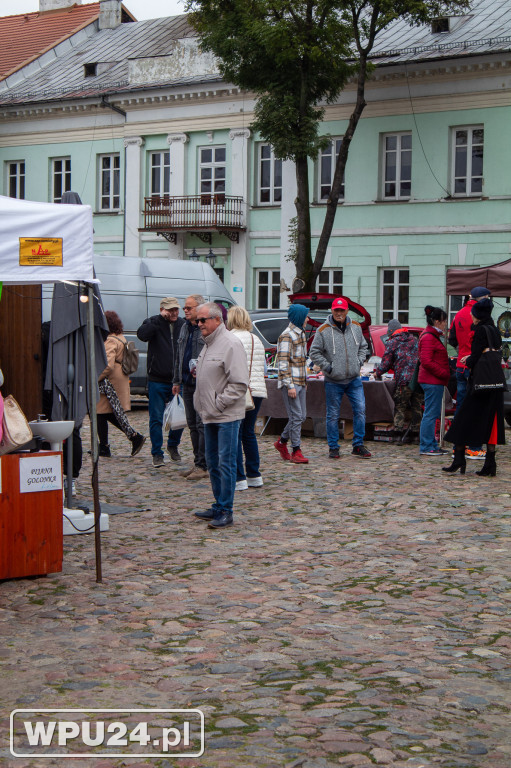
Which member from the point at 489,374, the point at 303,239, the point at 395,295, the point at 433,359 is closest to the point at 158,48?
the point at 303,239

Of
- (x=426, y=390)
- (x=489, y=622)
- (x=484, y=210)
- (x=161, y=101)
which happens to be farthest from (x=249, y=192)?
(x=489, y=622)

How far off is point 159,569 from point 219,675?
2.40 metres

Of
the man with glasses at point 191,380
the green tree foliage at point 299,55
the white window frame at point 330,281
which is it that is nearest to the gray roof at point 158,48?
the green tree foliage at point 299,55

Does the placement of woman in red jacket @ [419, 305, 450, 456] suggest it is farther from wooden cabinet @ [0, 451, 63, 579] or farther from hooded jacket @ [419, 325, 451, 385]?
wooden cabinet @ [0, 451, 63, 579]

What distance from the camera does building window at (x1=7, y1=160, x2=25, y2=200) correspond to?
42.1 meters

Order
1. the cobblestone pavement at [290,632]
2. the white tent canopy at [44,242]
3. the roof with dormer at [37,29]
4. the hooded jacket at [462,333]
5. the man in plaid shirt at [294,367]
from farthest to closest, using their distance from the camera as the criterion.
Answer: the roof with dormer at [37,29] < the hooded jacket at [462,333] < the man in plaid shirt at [294,367] < the white tent canopy at [44,242] < the cobblestone pavement at [290,632]

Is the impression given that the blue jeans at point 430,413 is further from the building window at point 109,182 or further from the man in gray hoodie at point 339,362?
the building window at point 109,182

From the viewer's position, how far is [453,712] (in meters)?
4.65

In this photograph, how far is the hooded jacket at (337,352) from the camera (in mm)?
13891

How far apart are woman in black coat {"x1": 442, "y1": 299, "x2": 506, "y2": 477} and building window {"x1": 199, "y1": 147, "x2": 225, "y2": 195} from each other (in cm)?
2593

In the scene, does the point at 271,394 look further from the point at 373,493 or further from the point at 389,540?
the point at 389,540

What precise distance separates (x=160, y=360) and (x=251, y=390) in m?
2.09

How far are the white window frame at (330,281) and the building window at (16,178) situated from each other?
13.5 meters

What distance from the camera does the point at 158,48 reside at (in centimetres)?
4103
